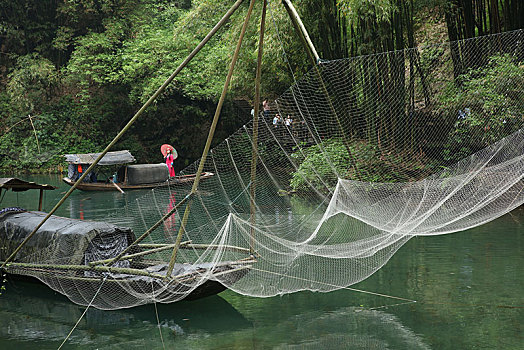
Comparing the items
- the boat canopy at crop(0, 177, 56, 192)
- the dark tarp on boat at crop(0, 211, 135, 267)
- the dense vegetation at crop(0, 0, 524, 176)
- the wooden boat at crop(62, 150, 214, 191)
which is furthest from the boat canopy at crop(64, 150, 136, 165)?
the dark tarp on boat at crop(0, 211, 135, 267)

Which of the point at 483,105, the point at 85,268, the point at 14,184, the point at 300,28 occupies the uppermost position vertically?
Answer: the point at 300,28

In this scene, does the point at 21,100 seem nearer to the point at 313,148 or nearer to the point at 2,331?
the point at 313,148

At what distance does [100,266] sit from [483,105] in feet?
19.3

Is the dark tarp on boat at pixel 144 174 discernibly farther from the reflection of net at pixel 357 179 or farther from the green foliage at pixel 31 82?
the green foliage at pixel 31 82

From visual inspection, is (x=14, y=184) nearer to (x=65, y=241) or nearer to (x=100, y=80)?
(x=65, y=241)

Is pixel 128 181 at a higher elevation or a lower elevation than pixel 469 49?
lower

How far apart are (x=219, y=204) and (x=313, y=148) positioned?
1744mm

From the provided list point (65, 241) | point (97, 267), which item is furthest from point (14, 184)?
point (97, 267)

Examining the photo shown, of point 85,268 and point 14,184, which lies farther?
point 14,184

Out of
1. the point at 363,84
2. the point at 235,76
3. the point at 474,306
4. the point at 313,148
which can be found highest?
the point at 235,76

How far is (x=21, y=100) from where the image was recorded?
19.2m

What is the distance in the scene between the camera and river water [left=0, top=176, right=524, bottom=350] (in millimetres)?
4770

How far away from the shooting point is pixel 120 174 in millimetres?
15477

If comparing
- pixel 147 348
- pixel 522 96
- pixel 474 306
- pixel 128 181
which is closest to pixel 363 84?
pixel 522 96
